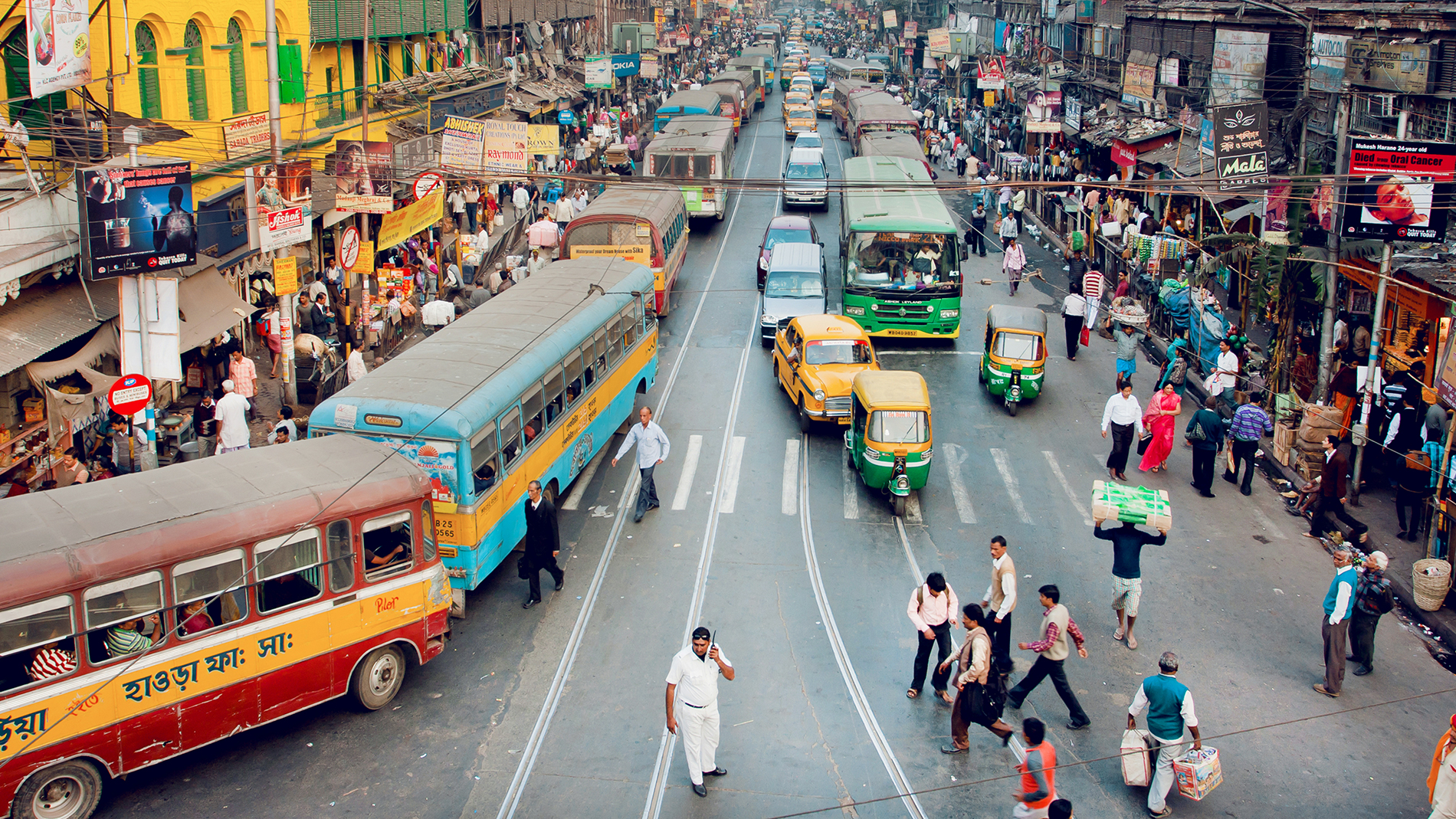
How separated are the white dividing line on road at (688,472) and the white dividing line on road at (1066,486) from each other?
18.4ft

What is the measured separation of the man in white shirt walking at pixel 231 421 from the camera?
1630cm

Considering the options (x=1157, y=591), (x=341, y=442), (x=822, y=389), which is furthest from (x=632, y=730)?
(x=822, y=389)

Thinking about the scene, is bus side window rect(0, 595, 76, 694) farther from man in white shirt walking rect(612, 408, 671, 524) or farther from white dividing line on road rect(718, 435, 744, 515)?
white dividing line on road rect(718, 435, 744, 515)

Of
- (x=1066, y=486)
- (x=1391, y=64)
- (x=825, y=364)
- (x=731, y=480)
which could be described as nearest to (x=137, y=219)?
(x=731, y=480)

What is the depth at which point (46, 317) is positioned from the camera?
15328mm

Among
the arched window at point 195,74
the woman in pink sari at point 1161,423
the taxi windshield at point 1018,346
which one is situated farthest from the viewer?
the arched window at point 195,74

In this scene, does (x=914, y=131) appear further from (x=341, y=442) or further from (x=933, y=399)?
(x=341, y=442)

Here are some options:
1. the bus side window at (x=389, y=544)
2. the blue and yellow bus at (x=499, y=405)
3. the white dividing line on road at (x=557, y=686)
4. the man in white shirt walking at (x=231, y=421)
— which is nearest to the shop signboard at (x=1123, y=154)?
the white dividing line on road at (x=557, y=686)

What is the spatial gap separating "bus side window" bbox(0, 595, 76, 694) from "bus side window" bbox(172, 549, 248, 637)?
2.72ft

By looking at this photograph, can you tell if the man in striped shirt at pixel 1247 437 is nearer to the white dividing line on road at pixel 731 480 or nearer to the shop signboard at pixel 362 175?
the white dividing line on road at pixel 731 480

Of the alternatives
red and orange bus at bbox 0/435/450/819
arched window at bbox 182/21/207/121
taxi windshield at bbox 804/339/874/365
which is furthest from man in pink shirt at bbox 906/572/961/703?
arched window at bbox 182/21/207/121

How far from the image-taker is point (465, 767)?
33.0 ft

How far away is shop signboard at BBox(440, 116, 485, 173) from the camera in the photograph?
2388 cm

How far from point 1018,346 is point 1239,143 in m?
A: 5.31
